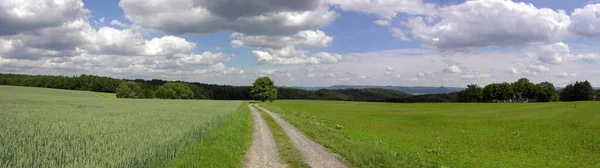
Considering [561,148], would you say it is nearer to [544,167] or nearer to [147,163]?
[544,167]

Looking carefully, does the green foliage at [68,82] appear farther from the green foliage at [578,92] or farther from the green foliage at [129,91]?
the green foliage at [578,92]

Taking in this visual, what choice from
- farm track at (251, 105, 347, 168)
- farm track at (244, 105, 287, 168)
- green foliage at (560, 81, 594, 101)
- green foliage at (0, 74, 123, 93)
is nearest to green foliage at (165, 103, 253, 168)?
farm track at (244, 105, 287, 168)

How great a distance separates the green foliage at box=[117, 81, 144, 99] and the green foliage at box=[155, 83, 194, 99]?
6.71 meters

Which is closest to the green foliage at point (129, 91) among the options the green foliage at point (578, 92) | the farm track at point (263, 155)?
the farm track at point (263, 155)

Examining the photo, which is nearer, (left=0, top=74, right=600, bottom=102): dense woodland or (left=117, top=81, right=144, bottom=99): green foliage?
(left=0, top=74, right=600, bottom=102): dense woodland

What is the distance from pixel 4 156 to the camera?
359 inches

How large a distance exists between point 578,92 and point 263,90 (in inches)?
3849

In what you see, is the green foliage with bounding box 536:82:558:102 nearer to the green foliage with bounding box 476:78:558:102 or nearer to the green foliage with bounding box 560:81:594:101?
the green foliage with bounding box 476:78:558:102

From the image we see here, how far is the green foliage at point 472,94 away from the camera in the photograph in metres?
120

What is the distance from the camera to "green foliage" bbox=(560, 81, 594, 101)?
351 ft

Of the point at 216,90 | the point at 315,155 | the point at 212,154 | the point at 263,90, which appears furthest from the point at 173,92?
the point at 212,154

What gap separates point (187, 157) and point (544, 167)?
12975 millimetres

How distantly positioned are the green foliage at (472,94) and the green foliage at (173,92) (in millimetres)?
106070

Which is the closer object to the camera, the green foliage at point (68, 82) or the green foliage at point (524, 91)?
the green foliage at point (524, 91)
